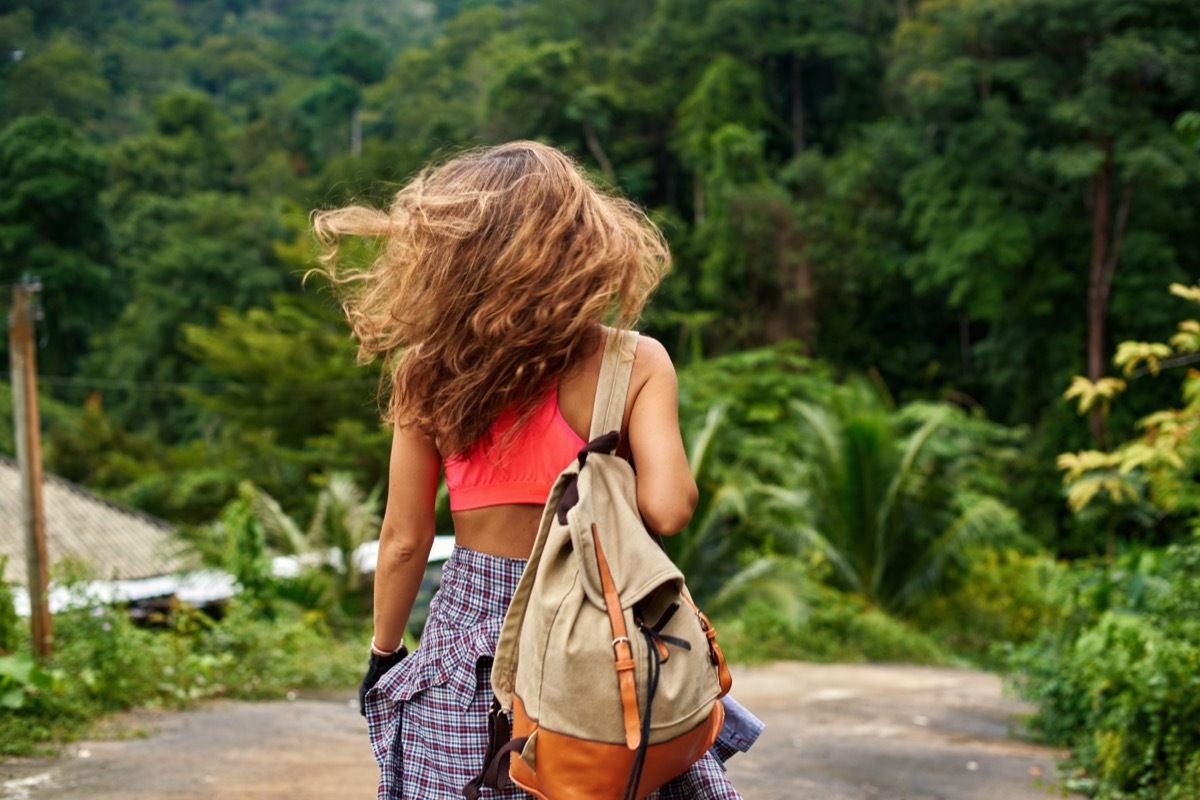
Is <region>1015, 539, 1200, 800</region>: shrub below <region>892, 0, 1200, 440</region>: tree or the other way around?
below

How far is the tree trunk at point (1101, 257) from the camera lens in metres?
22.4

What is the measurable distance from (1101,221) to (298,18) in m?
55.7

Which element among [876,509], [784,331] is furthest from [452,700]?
[784,331]

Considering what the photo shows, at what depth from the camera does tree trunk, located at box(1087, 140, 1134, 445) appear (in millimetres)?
22422

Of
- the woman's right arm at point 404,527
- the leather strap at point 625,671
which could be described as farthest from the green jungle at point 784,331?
the leather strap at point 625,671

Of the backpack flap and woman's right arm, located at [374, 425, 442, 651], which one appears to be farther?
woman's right arm, located at [374, 425, 442, 651]

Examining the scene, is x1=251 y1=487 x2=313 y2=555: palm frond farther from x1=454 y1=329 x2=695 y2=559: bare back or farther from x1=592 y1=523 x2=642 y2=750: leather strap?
x1=592 y1=523 x2=642 y2=750: leather strap

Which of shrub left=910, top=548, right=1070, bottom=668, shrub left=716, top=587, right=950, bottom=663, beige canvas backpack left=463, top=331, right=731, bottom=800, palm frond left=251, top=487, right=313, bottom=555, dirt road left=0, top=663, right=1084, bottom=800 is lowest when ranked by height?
shrub left=910, top=548, right=1070, bottom=668

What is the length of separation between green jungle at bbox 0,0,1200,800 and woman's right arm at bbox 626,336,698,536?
0.79 metres

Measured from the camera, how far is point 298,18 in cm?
6775

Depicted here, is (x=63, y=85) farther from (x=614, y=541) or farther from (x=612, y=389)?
(x=614, y=541)

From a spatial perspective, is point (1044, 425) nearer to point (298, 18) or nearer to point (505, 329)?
point (505, 329)

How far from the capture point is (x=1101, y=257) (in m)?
22.8

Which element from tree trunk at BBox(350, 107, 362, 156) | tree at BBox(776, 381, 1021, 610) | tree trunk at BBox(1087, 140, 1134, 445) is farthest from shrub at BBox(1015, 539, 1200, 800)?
tree trunk at BBox(350, 107, 362, 156)
